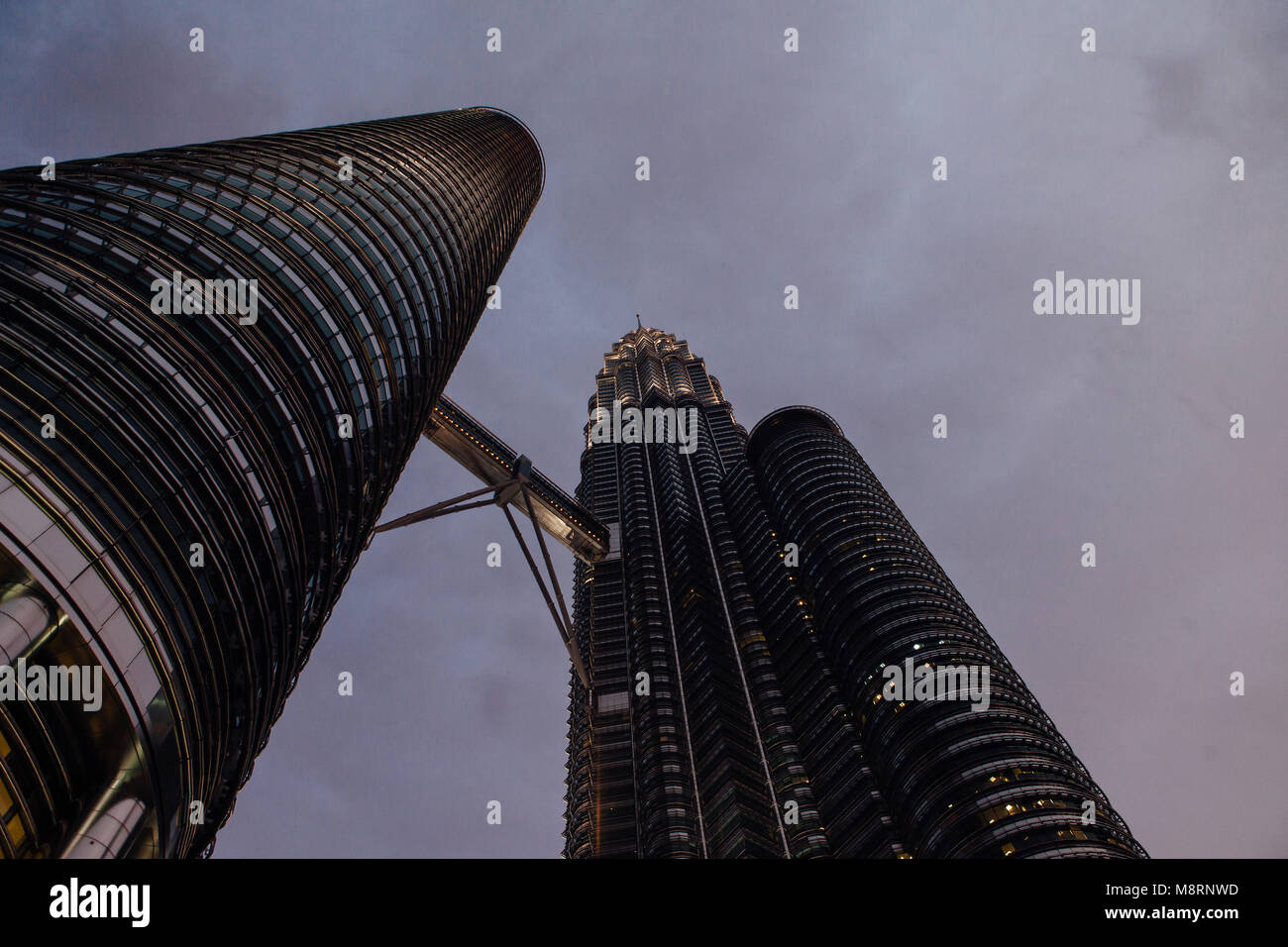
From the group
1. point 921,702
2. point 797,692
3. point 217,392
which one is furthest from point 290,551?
point 797,692

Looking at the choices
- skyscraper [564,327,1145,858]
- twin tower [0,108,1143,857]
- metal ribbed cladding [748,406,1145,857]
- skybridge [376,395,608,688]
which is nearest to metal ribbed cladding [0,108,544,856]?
twin tower [0,108,1143,857]

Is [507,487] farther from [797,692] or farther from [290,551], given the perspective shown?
[290,551]

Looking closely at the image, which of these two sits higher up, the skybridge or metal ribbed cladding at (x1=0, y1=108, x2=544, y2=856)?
the skybridge

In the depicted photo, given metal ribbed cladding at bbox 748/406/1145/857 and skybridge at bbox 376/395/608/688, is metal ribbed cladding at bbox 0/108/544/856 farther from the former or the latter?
metal ribbed cladding at bbox 748/406/1145/857
